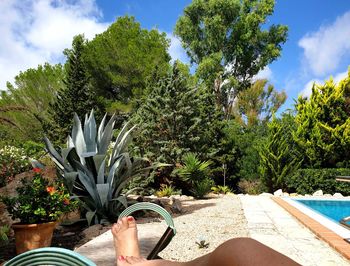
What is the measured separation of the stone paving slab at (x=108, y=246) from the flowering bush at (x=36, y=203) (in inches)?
21.0

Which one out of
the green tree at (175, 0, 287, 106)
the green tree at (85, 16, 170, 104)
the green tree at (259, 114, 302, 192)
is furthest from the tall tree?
the green tree at (175, 0, 287, 106)

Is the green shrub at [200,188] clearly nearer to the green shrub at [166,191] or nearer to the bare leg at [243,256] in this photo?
the green shrub at [166,191]

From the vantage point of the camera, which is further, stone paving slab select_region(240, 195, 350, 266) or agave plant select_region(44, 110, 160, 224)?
agave plant select_region(44, 110, 160, 224)

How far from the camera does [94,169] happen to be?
536 cm

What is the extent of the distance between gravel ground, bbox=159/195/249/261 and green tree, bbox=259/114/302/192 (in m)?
4.63

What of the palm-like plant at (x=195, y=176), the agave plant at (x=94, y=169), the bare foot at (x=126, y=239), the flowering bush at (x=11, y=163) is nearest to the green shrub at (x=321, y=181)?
the palm-like plant at (x=195, y=176)

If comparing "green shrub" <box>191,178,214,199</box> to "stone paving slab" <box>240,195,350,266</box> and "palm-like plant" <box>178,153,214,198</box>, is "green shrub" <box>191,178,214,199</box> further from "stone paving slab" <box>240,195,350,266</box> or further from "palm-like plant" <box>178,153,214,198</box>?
"stone paving slab" <box>240,195,350,266</box>

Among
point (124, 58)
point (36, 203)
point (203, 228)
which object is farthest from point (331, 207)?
point (124, 58)

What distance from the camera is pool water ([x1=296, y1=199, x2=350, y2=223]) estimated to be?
298 inches

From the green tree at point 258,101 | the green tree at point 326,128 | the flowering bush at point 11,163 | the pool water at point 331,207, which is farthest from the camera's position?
the green tree at point 258,101

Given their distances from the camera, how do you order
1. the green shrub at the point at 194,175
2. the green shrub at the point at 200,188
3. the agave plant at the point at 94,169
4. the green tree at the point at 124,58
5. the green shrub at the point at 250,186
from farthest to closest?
the green tree at the point at 124,58
the green shrub at the point at 250,186
the green shrub at the point at 194,175
the green shrub at the point at 200,188
the agave plant at the point at 94,169

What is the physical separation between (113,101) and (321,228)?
18.8 meters

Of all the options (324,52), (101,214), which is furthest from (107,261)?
(324,52)

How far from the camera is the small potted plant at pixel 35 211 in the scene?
141 inches
